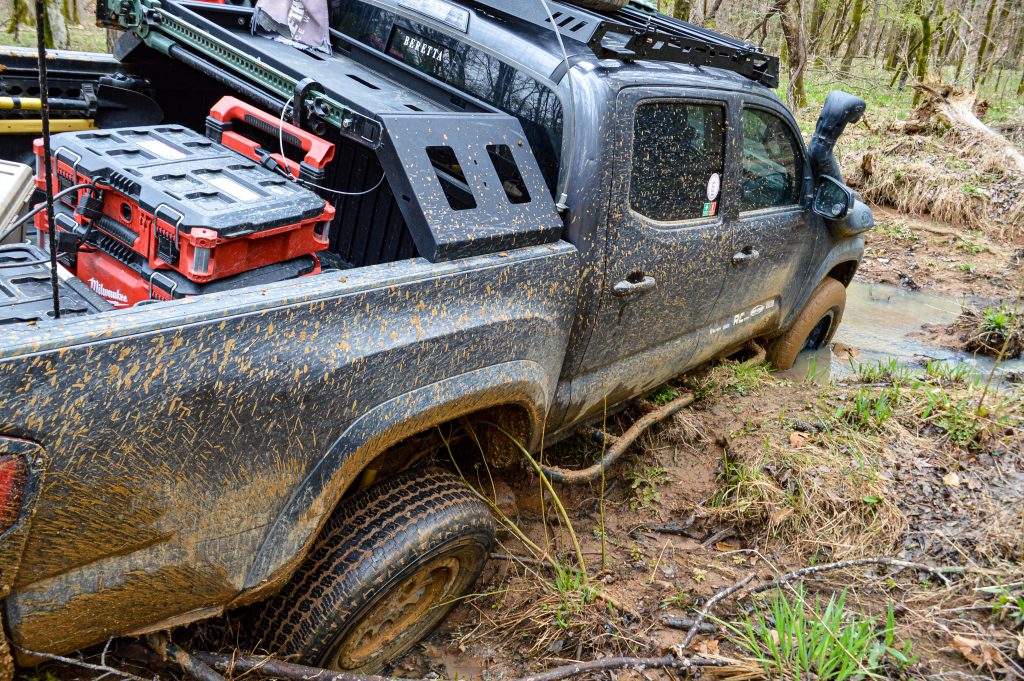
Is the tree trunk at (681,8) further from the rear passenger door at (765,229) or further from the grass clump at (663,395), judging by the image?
the grass clump at (663,395)

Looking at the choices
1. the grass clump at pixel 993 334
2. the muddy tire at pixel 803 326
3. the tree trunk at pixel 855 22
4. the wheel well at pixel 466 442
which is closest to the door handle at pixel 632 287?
the wheel well at pixel 466 442

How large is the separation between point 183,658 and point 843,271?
445cm

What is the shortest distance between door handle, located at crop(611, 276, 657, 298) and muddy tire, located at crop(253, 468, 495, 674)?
87 cm

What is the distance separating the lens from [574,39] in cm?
281

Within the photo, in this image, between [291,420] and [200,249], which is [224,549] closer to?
[291,420]

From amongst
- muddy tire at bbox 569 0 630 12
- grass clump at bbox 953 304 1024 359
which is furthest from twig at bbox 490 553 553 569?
grass clump at bbox 953 304 1024 359

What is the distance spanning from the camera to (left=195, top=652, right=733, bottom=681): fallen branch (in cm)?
208

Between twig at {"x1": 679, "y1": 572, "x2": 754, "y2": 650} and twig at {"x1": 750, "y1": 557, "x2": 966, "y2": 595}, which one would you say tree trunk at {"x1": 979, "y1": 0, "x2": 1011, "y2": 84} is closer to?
twig at {"x1": 750, "y1": 557, "x2": 966, "y2": 595}

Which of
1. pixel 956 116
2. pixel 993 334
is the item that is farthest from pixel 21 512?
pixel 956 116

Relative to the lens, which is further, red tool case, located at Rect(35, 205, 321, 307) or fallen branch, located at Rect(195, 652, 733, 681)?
red tool case, located at Rect(35, 205, 321, 307)

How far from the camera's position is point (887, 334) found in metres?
6.17

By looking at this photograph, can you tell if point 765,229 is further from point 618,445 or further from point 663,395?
point 618,445

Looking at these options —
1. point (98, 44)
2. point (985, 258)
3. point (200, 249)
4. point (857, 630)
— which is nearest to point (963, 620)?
point (857, 630)

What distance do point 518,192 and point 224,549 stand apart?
4.89 ft
